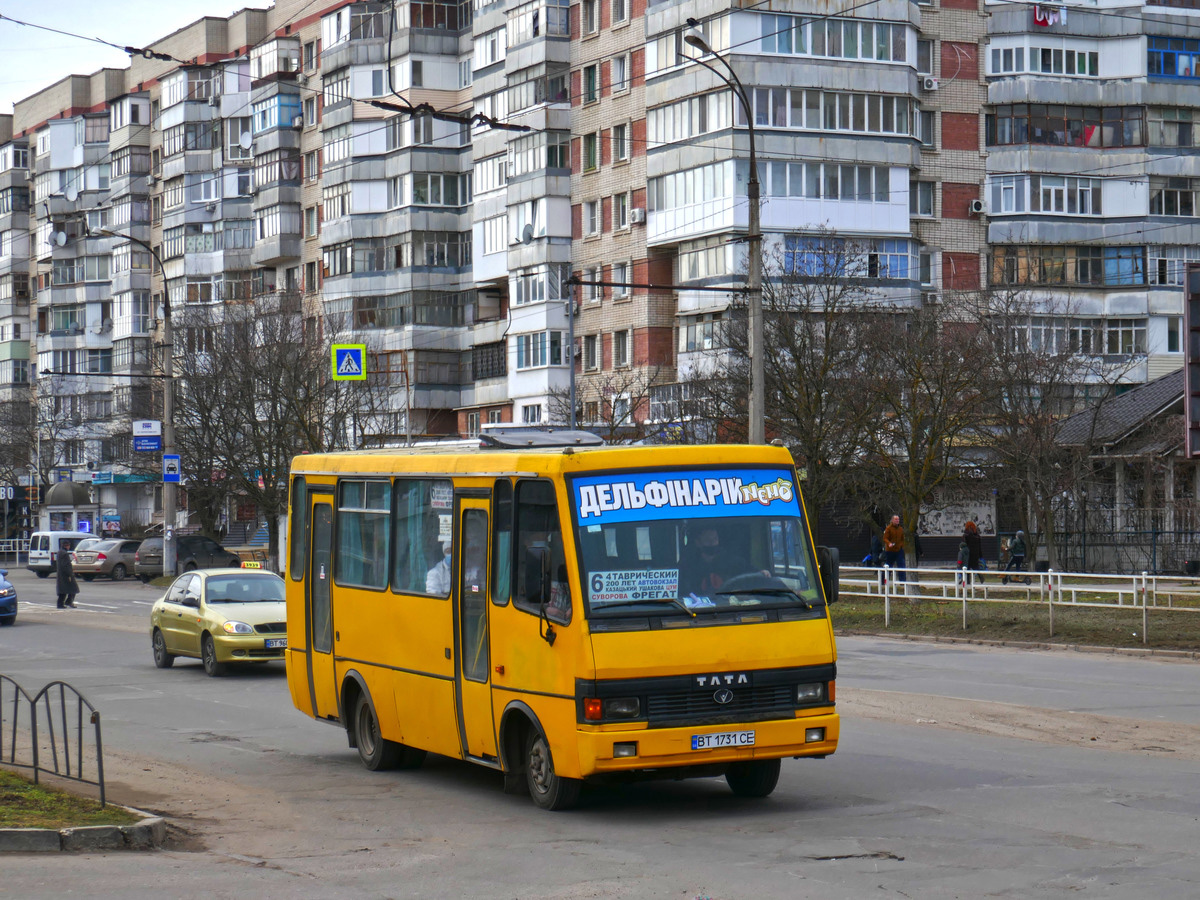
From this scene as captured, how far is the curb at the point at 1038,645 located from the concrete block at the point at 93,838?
1699 centimetres

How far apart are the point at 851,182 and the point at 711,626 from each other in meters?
45.7

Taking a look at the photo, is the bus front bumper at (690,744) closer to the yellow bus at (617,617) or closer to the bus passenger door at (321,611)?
the yellow bus at (617,617)

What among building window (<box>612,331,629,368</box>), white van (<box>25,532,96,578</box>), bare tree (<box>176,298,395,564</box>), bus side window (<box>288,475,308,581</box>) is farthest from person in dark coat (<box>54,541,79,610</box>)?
bus side window (<box>288,475,308,581</box>)

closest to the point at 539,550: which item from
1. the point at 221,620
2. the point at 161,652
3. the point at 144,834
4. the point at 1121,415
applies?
the point at 144,834

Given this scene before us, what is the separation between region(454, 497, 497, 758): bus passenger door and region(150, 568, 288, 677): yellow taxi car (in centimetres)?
973

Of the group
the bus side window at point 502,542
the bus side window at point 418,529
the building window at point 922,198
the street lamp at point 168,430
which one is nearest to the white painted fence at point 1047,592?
the bus side window at point 418,529

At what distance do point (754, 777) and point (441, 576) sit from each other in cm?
266

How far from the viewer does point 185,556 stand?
55.8 metres

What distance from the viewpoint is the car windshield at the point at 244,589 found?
896 inches

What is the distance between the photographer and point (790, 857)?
905cm

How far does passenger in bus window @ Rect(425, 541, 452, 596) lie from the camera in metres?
11.9

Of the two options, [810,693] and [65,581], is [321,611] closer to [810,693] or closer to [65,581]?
[810,693]

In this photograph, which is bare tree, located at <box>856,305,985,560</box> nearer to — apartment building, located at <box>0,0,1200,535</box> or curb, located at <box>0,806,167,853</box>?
apartment building, located at <box>0,0,1200,535</box>

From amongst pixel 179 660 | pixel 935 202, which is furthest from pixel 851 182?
pixel 179 660
